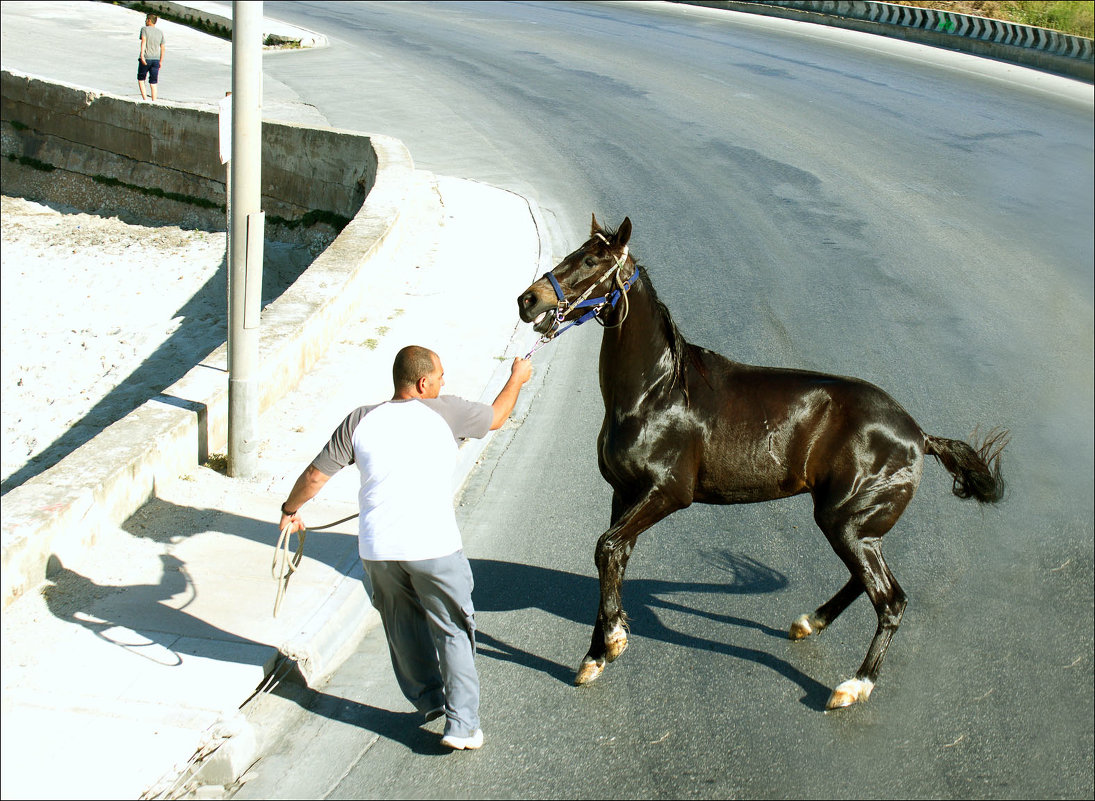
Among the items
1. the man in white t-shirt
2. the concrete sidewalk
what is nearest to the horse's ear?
the man in white t-shirt

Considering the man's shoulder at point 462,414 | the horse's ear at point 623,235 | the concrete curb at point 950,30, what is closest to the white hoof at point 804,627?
Result: the man's shoulder at point 462,414

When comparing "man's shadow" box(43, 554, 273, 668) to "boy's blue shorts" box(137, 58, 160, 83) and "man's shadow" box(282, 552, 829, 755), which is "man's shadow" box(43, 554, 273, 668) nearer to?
"man's shadow" box(282, 552, 829, 755)

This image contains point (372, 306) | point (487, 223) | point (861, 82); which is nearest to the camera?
point (372, 306)

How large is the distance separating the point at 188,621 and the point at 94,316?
11.2m

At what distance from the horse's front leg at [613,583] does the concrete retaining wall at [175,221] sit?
10.2 ft

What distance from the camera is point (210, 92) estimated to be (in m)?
21.5

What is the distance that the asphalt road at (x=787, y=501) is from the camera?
16.9 ft

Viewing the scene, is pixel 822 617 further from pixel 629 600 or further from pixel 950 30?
pixel 950 30

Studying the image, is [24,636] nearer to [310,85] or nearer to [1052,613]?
[1052,613]

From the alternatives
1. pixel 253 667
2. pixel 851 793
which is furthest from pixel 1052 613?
pixel 253 667

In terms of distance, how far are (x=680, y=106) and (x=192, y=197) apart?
391 inches

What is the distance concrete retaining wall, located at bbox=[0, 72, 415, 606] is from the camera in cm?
612

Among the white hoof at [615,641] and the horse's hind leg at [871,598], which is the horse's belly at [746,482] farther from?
the white hoof at [615,641]

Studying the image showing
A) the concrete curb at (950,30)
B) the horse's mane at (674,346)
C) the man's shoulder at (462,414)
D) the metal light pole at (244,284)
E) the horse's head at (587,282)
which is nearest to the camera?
the man's shoulder at (462,414)
